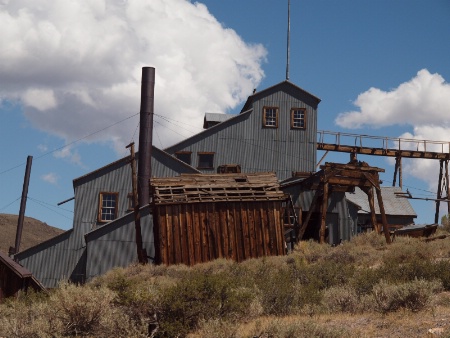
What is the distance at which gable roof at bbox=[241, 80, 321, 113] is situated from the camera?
42.2 m

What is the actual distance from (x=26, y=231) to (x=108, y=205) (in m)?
47.9

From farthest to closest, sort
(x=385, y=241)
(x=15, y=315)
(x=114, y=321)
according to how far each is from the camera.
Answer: (x=385, y=241), (x=15, y=315), (x=114, y=321)

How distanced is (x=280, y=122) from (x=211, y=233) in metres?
17.1

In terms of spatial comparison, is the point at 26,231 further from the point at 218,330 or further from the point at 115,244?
the point at 218,330

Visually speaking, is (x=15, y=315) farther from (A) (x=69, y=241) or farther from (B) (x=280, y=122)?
(B) (x=280, y=122)

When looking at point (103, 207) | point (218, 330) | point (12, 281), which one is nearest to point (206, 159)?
point (103, 207)

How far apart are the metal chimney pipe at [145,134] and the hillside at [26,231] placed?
39261 millimetres

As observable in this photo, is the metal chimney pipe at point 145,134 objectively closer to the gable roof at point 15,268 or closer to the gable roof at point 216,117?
the gable roof at point 216,117

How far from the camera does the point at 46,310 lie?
12703mm

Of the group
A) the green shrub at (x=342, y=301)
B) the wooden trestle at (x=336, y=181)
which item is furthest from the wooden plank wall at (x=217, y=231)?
the green shrub at (x=342, y=301)

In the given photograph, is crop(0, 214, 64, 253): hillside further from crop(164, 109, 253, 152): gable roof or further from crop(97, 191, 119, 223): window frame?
crop(97, 191, 119, 223): window frame

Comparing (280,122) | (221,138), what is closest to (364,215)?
(280,122)

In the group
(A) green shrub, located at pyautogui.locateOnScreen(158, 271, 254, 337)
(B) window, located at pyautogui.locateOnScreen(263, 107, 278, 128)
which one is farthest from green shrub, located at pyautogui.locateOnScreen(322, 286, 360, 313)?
(B) window, located at pyautogui.locateOnScreen(263, 107, 278, 128)

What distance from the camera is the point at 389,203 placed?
4462 centimetres
